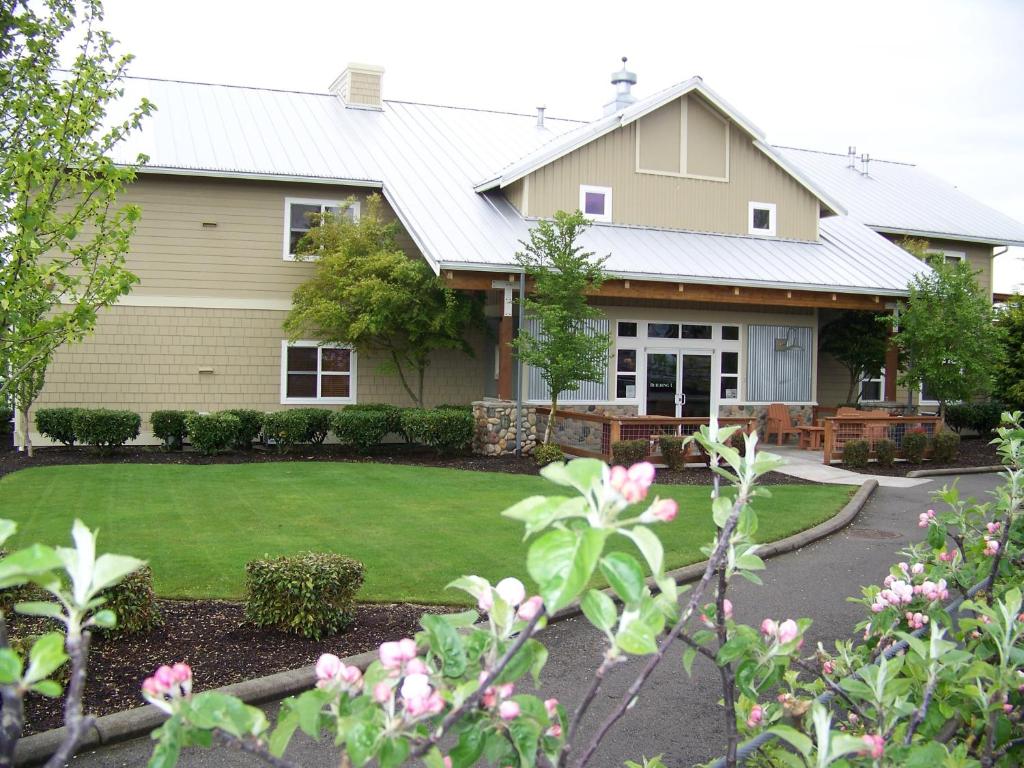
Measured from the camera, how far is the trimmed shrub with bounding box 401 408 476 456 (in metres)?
16.4

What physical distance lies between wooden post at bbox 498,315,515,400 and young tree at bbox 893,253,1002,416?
822cm

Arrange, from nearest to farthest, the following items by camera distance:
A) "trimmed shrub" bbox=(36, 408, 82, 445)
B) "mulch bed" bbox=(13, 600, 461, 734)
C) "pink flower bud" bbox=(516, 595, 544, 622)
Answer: "pink flower bud" bbox=(516, 595, 544, 622) < "mulch bed" bbox=(13, 600, 461, 734) < "trimmed shrub" bbox=(36, 408, 82, 445)

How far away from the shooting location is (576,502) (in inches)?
53.4

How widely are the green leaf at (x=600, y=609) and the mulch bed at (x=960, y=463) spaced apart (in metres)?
15.8

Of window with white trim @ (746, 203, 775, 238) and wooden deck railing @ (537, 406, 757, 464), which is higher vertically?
window with white trim @ (746, 203, 775, 238)

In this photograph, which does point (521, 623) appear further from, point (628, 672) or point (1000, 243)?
point (1000, 243)

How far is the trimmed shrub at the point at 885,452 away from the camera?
55.2 ft

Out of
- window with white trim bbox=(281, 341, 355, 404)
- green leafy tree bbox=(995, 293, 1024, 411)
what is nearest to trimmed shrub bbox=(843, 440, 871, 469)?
green leafy tree bbox=(995, 293, 1024, 411)

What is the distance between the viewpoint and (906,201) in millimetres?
27188

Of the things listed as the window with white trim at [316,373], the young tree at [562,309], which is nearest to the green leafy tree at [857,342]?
the young tree at [562,309]

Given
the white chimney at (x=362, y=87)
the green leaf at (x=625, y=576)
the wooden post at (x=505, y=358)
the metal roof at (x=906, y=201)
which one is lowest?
the green leaf at (x=625, y=576)

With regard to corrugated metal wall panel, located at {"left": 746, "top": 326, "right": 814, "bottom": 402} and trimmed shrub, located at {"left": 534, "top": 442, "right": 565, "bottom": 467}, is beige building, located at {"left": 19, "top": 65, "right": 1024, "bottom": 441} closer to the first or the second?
corrugated metal wall panel, located at {"left": 746, "top": 326, "right": 814, "bottom": 402}

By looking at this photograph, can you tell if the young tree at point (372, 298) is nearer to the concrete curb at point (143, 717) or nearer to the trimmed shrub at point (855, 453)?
the trimmed shrub at point (855, 453)

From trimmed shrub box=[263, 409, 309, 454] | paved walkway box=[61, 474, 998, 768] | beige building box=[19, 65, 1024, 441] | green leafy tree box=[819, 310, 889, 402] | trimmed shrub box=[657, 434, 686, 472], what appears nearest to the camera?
paved walkway box=[61, 474, 998, 768]
